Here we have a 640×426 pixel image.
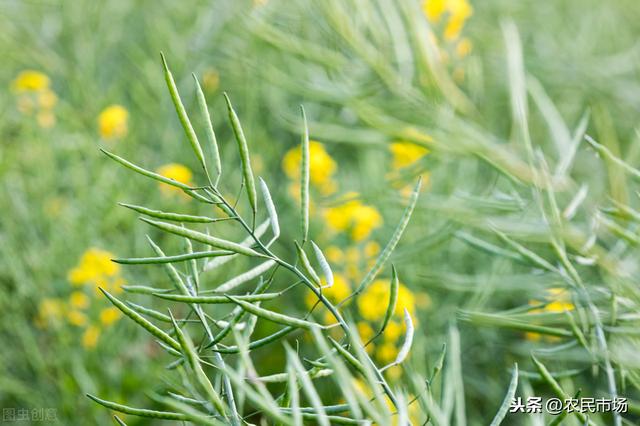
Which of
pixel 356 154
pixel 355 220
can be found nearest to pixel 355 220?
pixel 355 220

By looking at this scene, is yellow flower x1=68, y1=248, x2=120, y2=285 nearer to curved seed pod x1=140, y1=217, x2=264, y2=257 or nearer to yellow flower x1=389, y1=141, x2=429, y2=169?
yellow flower x1=389, y1=141, x2=429, y2=169

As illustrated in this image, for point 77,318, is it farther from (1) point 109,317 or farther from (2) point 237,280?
(2) point 237,280

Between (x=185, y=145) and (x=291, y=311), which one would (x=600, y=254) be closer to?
(x=291, y=311)

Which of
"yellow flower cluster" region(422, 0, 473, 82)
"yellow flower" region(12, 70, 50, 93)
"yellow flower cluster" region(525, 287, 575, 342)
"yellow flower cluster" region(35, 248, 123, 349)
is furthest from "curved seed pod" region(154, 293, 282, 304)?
"yellow flower" region(12, 70, 50, 93)

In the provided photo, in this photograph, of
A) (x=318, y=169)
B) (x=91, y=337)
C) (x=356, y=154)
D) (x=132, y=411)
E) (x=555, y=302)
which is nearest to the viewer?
(x=132, y=411)

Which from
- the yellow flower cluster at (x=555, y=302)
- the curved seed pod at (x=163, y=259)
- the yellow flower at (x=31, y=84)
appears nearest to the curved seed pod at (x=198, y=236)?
the curved seed pod at (x=163, y=259)

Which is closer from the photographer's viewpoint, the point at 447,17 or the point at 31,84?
the point at 447,17

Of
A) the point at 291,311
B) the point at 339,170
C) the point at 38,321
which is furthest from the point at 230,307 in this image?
the point at 339,170

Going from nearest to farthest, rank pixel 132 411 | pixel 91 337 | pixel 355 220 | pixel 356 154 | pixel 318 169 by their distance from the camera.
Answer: pixel 132 411, pixel 91 337, pixel 355 220, pixel 318 169, pixel 356 154

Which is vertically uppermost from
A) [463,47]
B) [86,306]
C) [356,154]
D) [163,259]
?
[163,259]
